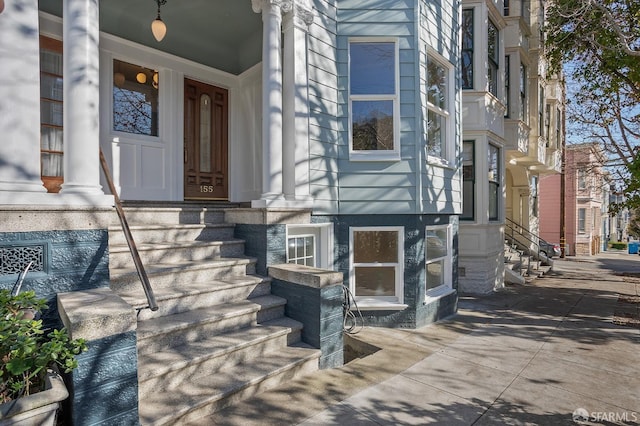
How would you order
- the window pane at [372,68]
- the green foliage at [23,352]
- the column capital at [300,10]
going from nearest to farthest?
the green foliage at [23,352] < the column capital at [300,10] < the window pane at [372,68]

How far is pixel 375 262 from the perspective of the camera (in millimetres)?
5535

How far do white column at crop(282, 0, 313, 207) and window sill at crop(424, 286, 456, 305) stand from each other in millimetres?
2585

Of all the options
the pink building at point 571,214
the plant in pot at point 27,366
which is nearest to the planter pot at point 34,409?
the plant in pot at point 27,366

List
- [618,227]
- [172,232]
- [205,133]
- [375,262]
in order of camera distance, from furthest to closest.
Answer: [618,227] < [205,133] < [375,262] < [172,232]

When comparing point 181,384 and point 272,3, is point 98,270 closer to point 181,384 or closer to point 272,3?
point 181,384

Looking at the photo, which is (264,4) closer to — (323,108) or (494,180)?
(323,108)

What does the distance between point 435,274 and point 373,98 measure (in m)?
3.21

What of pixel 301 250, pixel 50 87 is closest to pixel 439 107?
pixel 301 250

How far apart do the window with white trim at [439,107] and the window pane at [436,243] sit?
4.14ft

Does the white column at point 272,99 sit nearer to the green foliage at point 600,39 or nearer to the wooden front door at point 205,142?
the wooden front door at point 205,142

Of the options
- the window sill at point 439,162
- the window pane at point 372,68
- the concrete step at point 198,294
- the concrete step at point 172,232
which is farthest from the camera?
the window sill at point 439,162

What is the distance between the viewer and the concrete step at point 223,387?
2586 mm

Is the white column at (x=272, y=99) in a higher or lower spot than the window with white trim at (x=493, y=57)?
lower

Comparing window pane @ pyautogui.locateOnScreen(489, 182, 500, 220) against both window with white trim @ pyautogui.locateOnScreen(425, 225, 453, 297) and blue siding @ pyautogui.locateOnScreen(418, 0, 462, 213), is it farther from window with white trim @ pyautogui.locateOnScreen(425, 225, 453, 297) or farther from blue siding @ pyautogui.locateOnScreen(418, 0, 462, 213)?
window with white trim @ pyautogui.locateOnScreen(425, 225, 453, 297)
